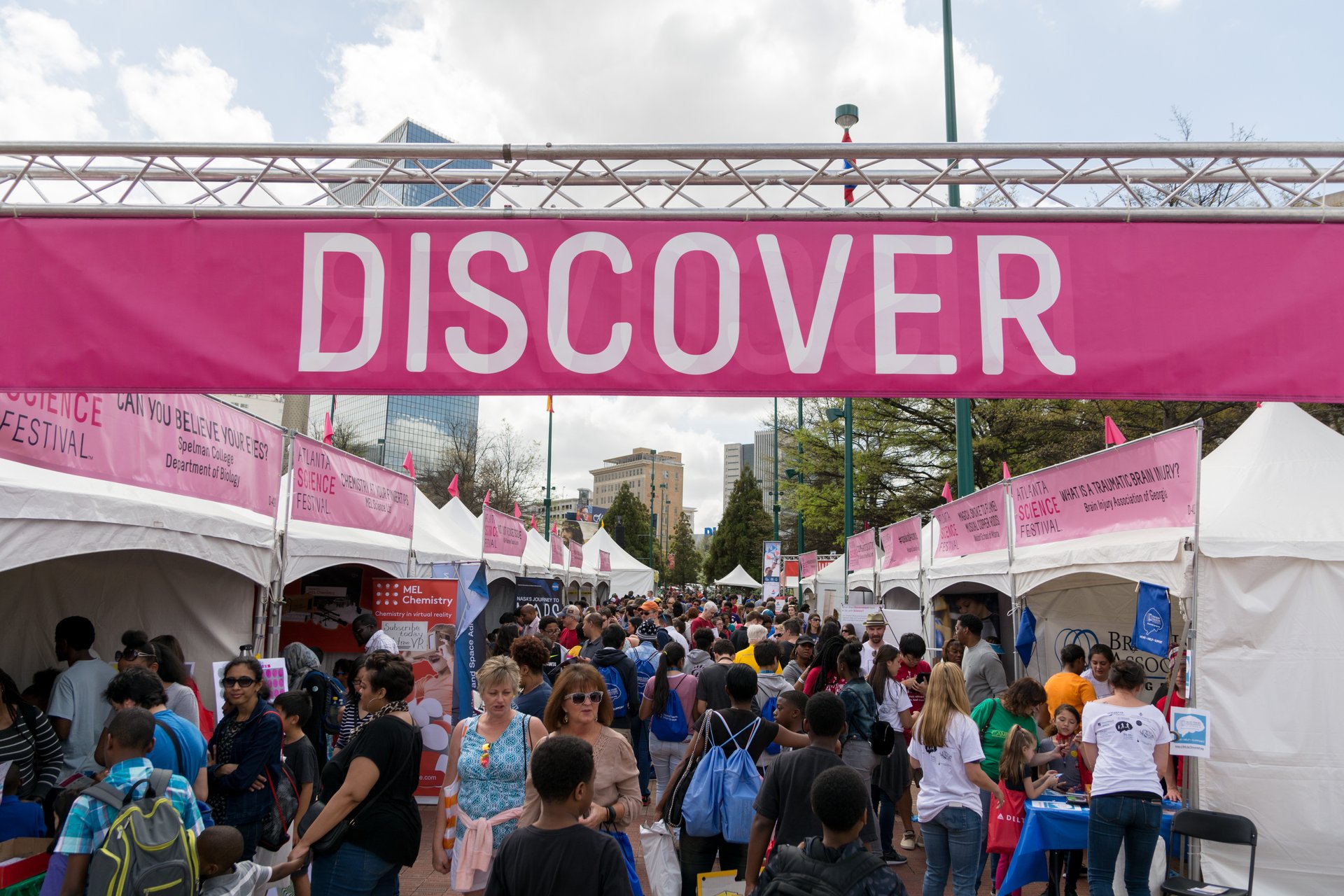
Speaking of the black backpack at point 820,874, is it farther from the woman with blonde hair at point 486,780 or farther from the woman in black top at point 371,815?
the woman in black top at point 371,815

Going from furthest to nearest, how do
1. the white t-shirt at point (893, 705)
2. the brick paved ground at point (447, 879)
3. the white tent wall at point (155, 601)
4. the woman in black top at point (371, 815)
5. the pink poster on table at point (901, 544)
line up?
the pink poster on table at point (901, 544)
the white tent wall at point (155, 601)
the white t-shirt at point (893, 705)
the brick paved ground at point (447, 879)
the woman in black top at point (371, 815)

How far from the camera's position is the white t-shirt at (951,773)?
5148 millimetres

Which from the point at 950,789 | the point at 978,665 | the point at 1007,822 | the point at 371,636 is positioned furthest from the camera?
the point at 371,636

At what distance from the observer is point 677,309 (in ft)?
13.4

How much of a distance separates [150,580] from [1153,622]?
8.56 m

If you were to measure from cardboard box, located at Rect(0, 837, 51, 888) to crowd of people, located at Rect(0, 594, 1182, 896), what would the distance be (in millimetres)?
154

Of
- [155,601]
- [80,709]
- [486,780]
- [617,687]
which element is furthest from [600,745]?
[155,601]

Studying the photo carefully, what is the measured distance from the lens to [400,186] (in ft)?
15.6

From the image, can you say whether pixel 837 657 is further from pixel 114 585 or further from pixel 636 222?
pixel 114 585

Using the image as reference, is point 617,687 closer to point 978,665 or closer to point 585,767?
point 978,665

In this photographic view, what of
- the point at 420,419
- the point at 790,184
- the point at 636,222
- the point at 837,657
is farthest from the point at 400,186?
the point at 420,419

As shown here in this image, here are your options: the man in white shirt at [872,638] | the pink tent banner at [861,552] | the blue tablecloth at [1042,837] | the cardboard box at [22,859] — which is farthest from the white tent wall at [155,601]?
the pink tent banner at [861,552]

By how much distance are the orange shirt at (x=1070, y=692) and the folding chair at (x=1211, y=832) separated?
1.16 meters

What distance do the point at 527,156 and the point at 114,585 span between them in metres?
6.49
